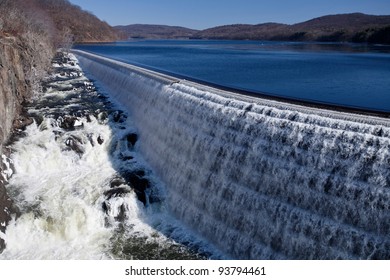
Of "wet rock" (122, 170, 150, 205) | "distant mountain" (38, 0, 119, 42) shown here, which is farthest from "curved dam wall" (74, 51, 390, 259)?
"distant mountain" (38, 0, 119, 42)

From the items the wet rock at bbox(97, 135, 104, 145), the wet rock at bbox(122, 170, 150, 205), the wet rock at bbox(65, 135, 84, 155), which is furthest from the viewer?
the wet rock at bbox(97, 135, 104, 145)

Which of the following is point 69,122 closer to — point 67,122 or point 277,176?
point 67,122

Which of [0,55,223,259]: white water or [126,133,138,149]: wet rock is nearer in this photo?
[0,55,223,259]: white water

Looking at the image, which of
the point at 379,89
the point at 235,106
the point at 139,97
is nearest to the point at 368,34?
Result: the point at 379,89

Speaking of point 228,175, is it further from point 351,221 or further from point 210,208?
point 351,221

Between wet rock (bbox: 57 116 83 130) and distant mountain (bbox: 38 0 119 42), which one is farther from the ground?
distant mountain (bbox: 38 0 119 42)

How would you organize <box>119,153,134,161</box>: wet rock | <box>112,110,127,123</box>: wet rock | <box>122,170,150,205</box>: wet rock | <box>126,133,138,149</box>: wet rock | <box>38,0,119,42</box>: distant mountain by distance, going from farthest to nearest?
1. <box>38,0,119,42</box>: distant mountain
2. <box>112,110,127,123</box>: wet rock
3. <box>126,133,138,149</box>: wet rock
4. <box>119,153,134,161</box>: wet rock
5. <box>122,170,150,205</box>: wet rock

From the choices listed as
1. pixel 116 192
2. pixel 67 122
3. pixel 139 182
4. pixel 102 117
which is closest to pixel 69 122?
pixel 67 122

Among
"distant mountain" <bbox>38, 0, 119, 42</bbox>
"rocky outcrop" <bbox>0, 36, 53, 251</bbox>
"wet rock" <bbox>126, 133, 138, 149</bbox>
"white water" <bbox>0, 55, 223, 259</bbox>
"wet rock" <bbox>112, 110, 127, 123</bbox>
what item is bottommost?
"white water" <bbox>0, 55, 223, 259</bbox>

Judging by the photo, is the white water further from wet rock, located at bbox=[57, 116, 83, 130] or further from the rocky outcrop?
the rocky outcrop
